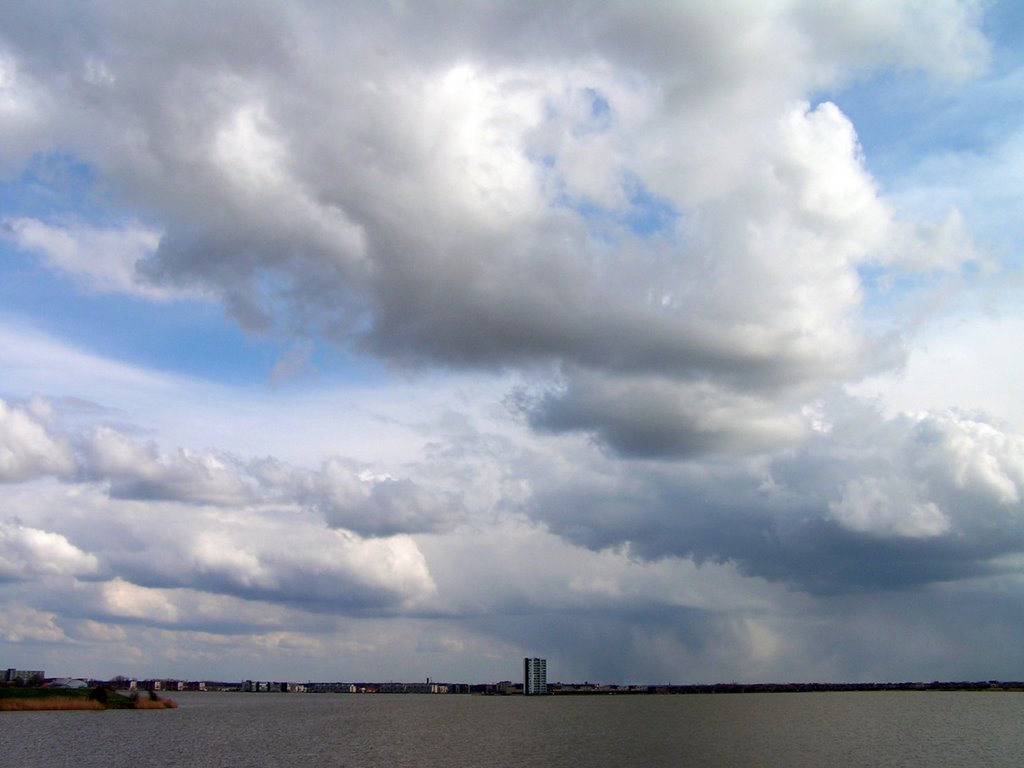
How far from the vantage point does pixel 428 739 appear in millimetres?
187750

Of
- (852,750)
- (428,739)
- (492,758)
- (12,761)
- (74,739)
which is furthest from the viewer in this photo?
(428,739)

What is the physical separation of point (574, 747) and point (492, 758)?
85.1ft

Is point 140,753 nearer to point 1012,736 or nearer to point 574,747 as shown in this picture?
point 574,747

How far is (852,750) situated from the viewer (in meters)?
154

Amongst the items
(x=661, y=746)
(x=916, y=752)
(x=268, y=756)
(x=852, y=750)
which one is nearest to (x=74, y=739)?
(x=268, y=756)

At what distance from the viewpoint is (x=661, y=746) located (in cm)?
16112

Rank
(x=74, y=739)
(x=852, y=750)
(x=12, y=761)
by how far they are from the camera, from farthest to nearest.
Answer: (x=74, y=739), (x=852, y=750), (x=12, y=761)

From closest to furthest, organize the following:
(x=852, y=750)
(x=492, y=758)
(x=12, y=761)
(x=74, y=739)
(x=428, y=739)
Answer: (x=12, y=761)
(x=492, y=758)
(x=852, y=750)
(x=74, y=739)
(x=428, y=739)

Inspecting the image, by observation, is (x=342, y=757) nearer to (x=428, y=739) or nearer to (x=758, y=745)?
(x=428, y=739)

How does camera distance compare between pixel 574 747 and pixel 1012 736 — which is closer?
pixel 574 747

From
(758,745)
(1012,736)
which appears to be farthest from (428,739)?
(1012,736)

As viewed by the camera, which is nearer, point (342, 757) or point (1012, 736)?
point (342, 757)

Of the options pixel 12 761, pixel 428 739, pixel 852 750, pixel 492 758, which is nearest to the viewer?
pixel 12 761

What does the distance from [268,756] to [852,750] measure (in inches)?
4231
